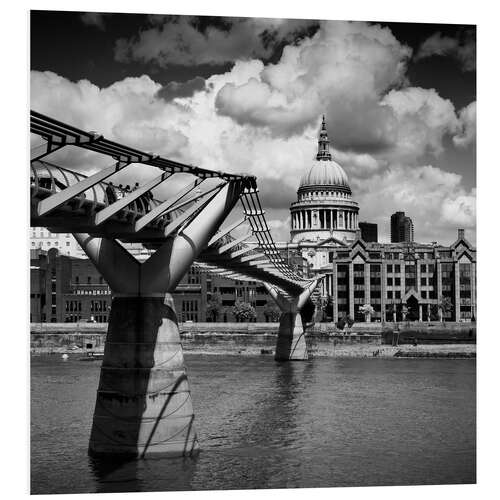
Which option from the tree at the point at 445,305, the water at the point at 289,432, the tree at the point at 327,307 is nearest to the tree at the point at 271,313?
the tree at the point at 327,307

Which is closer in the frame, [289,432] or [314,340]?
[289,432]

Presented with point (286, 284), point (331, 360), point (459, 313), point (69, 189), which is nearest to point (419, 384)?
point (286, 284)

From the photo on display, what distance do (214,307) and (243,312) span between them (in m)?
4.21

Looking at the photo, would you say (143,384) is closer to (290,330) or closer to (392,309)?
(290,330)

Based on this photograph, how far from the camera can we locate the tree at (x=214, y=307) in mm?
121875

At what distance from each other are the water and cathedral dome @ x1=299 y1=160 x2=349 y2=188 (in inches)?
3047

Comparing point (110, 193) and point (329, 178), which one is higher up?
point (329, 178)

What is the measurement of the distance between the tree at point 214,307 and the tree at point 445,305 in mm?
25793

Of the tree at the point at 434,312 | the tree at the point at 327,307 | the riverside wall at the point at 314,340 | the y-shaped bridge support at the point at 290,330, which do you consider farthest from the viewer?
the tree at the point at 327,307

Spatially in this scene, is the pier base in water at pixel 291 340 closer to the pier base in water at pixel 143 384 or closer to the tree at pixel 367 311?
the tree at pixel 367 311

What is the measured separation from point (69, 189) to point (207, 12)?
572 cm

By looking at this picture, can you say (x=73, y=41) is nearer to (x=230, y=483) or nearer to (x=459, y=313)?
(x=230, y=483)

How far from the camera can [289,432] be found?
41.4 metres

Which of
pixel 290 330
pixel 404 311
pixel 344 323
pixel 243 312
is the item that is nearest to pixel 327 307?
pixel 243 312
